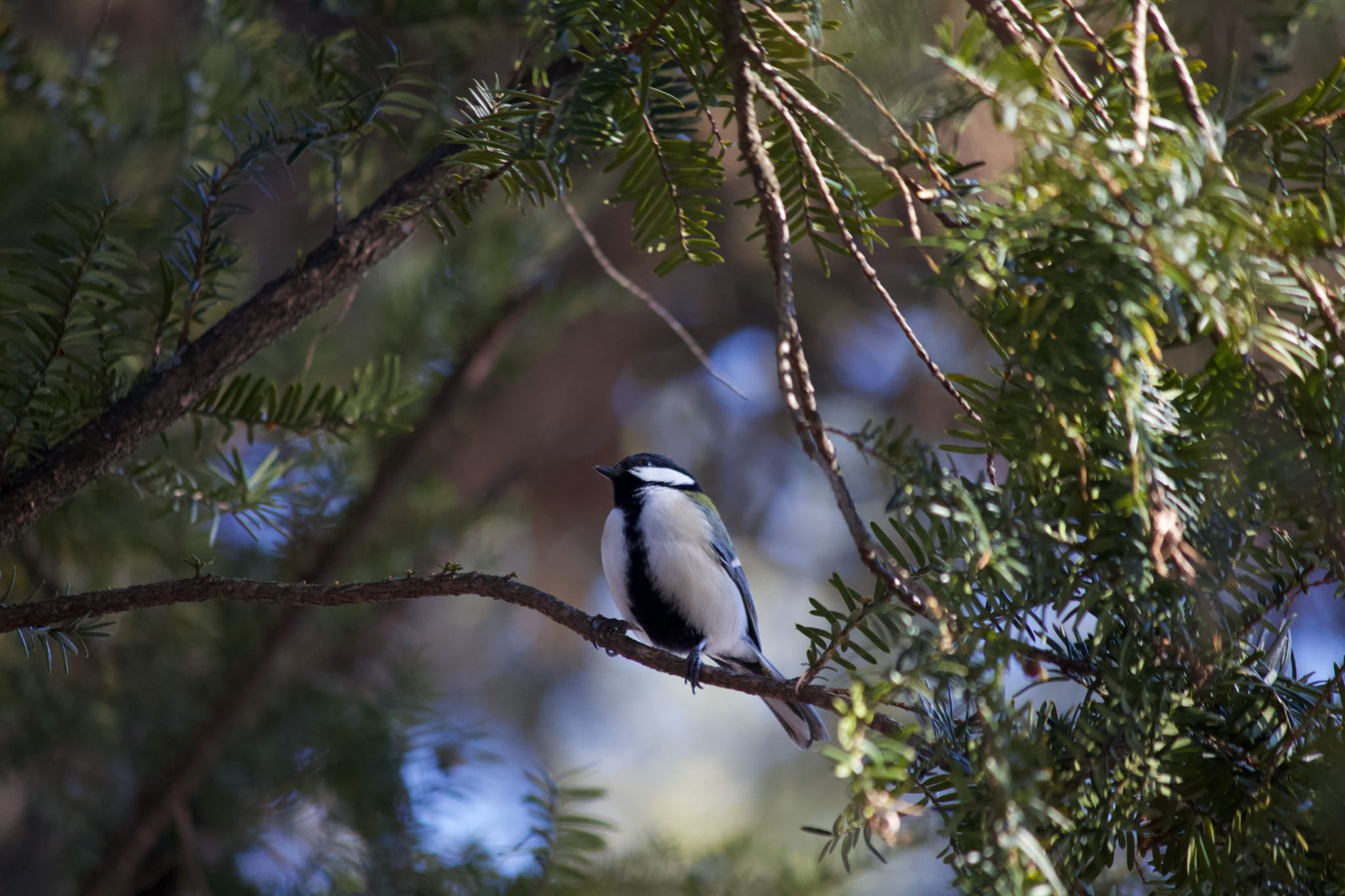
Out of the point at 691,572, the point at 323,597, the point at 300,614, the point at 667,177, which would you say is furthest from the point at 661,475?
the point at 323,597

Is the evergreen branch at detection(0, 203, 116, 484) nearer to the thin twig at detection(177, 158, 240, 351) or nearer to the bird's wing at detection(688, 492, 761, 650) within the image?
the thin twig at detection(177, 158, 240, 351)

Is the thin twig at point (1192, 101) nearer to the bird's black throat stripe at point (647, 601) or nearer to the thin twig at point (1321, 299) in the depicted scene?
the thin twig at point (1321, 299)

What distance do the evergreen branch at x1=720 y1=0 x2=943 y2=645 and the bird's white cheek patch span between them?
6.03 feet

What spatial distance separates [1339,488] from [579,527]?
3820 mm

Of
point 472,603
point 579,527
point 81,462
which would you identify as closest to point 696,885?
point 81,462

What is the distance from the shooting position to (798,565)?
15.0 feet

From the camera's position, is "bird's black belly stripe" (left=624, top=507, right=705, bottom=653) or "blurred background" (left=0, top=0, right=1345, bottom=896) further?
"bird's black belly stripe" (left=624, top=507, right=705, bottom=653)

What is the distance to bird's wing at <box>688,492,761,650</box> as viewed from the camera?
2523mm

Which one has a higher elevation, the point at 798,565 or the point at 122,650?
the point at 798,565

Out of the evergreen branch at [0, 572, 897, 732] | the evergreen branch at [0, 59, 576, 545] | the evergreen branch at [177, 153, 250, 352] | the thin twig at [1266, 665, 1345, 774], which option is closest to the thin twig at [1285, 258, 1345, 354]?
the thin twig at [1266, 665, 1345, 774]

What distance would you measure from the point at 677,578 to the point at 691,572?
4 centimetres

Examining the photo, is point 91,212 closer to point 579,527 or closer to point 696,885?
point 696,885

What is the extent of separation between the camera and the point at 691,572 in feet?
7.77

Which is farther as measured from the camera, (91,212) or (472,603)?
(472,603)
